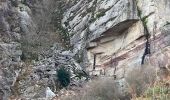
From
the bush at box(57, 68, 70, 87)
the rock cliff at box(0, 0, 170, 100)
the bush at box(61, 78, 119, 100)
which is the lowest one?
the bush at box(61, 78, 119, 100)

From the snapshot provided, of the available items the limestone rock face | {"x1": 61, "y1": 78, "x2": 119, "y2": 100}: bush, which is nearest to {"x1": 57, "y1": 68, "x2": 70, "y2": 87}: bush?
the limestone rock face

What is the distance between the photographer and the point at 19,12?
37531 millimetres

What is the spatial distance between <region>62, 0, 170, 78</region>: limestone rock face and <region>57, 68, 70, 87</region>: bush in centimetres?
273

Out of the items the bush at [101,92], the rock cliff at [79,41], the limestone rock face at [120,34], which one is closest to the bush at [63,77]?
the rock cliff at [79,41]

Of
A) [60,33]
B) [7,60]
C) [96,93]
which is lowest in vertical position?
[96,93]

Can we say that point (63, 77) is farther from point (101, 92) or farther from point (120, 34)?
point (101, 92)

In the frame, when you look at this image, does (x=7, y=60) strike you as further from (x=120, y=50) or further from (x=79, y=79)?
(x=120, y=50)

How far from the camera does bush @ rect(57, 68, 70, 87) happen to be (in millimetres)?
30938

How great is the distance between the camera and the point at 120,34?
34.6 metres

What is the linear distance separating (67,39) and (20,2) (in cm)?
504

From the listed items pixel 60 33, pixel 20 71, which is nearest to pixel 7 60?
pixel 20 71

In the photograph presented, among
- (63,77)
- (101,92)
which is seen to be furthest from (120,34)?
(101,92)

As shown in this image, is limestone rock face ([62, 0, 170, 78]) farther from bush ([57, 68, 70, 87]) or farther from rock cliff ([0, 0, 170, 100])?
bush ([57, 68, 70, 87])

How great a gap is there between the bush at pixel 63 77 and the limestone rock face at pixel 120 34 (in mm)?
2733
